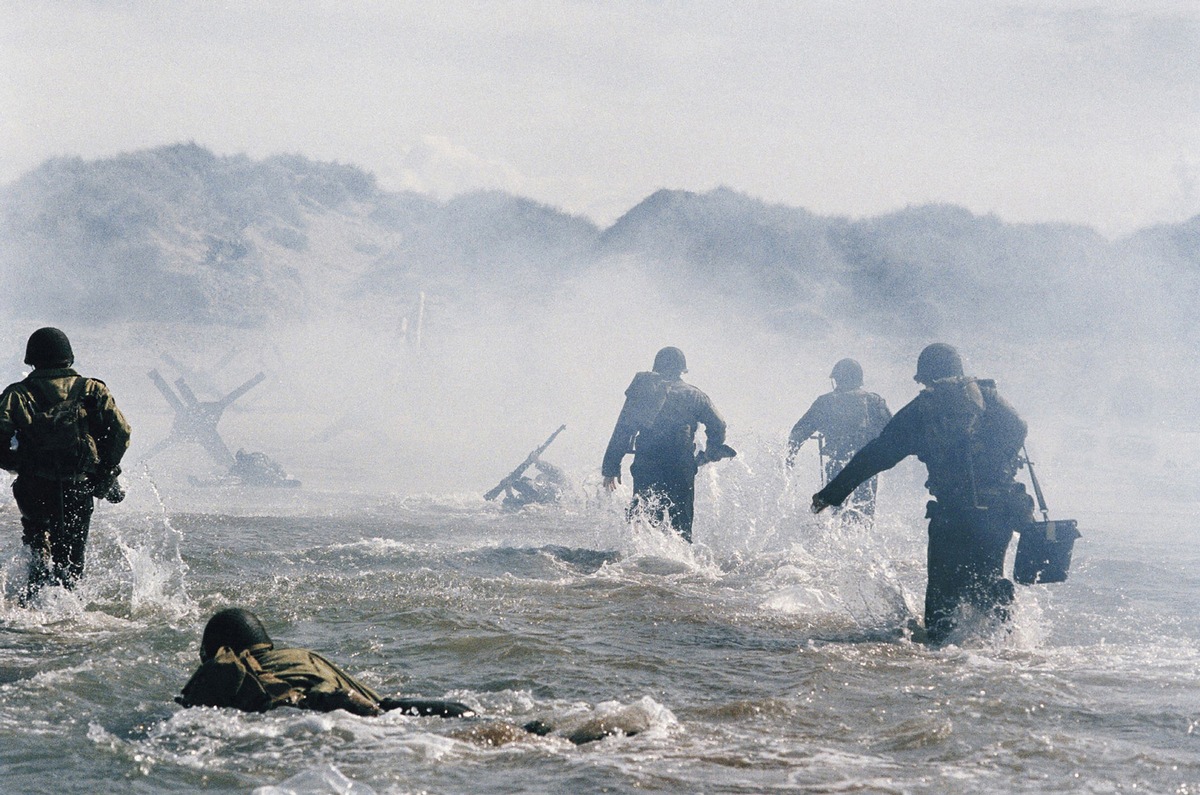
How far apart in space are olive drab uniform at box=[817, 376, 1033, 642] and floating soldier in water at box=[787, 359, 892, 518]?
517 cm

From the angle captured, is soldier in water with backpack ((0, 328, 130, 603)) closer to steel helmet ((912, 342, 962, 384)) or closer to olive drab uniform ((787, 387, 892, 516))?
steel helmet ((912, 342, 962, 384))

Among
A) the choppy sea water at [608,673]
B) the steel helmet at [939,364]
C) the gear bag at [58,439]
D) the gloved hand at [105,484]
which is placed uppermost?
A: the steel helmet at [939,364]

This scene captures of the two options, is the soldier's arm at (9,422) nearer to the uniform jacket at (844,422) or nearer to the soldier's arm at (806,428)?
the uniform jacket at (844,422)

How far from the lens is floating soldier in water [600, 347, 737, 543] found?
11.7 m

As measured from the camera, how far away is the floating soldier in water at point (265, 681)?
5273 millimetres

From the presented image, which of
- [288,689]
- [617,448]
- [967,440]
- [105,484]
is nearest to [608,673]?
[288,689]

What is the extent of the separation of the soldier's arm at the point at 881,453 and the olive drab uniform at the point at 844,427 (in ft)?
16.1

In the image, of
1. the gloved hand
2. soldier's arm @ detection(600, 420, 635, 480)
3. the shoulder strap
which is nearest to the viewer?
the shoulder strap

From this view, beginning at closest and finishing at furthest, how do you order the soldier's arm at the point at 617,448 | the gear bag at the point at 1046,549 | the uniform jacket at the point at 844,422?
the gear bag at the point at 1046,549 → the soldier's arm at the point at 617,448 → the uniform jacket at the point at 844,422

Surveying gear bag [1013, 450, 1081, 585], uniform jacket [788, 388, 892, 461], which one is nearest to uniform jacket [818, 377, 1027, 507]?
gear bag [1013, 450, 1081, 585]

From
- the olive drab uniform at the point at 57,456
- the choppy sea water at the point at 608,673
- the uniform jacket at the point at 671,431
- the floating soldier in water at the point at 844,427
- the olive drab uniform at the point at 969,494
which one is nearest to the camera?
the choppy sea water at the point at 608,673

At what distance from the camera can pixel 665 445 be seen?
1170 cm

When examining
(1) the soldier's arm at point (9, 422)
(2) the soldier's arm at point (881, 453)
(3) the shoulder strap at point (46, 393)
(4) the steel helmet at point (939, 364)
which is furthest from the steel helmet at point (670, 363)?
(1) the soldier's arm at point (9, 422)

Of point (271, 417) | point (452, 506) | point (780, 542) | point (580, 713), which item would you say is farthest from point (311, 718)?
point (271, 417)
